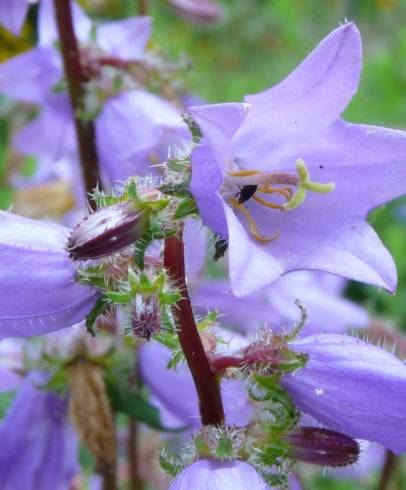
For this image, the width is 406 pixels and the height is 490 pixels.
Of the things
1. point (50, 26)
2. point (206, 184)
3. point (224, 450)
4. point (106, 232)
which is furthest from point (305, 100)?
point (50, 26)

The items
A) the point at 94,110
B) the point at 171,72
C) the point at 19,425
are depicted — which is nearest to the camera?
the point at 19,425

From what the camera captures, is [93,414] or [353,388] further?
[93,414]

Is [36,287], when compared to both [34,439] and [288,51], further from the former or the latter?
[288,51]

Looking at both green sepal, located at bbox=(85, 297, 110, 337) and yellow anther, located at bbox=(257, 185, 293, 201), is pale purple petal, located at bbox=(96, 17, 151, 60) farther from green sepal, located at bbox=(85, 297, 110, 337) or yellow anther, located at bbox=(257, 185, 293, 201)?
green sepal, located at bbox=(85, 297, 110, 337)

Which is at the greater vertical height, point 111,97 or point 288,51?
point 111,97

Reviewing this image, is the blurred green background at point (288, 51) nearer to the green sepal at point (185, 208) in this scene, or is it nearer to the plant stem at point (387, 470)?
the plant stem at point (387, 470)

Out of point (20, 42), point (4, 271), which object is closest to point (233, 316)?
point (20, 42)

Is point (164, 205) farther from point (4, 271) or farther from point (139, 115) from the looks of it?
point (139, 115)
